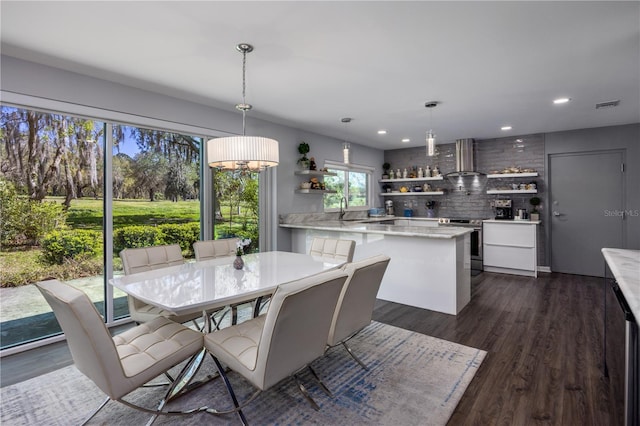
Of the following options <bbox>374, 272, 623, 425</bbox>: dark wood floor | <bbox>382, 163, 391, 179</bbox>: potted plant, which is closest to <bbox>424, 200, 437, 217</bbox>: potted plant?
<bbox>382, 163, 391, 179</bbox>: potted plant

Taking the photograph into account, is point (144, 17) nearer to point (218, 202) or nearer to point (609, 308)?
point (218, 202)

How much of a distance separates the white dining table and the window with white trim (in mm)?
3185

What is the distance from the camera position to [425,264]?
373 cm

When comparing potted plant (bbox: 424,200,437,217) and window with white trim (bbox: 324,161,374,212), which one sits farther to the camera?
potted plant (bbox: 424,200,437,217)

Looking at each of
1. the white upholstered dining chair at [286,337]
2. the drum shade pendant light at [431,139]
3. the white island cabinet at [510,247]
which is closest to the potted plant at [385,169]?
the white island cabinet at [510,247]

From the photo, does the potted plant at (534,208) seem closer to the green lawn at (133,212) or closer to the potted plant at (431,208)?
the potted plant at (431,208)

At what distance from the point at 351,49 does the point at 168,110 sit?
224cm

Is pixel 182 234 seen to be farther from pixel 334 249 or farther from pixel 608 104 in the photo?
pixel 608 104

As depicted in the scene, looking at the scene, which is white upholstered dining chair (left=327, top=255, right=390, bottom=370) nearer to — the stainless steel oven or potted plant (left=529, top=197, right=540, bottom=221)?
the stainless steel oven

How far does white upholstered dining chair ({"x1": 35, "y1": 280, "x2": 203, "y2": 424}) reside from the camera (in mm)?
1443

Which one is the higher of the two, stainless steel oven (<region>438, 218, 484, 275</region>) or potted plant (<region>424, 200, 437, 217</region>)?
potted plant (<region>424, 200, 437, 217</region>)

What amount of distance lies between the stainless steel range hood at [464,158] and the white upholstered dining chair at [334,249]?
396 centimetres

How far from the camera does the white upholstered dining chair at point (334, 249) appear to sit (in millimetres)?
3076

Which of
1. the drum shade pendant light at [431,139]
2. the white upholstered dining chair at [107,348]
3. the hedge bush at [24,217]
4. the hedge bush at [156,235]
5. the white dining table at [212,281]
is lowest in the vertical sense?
the white upholstered dining chair at [107,348]
